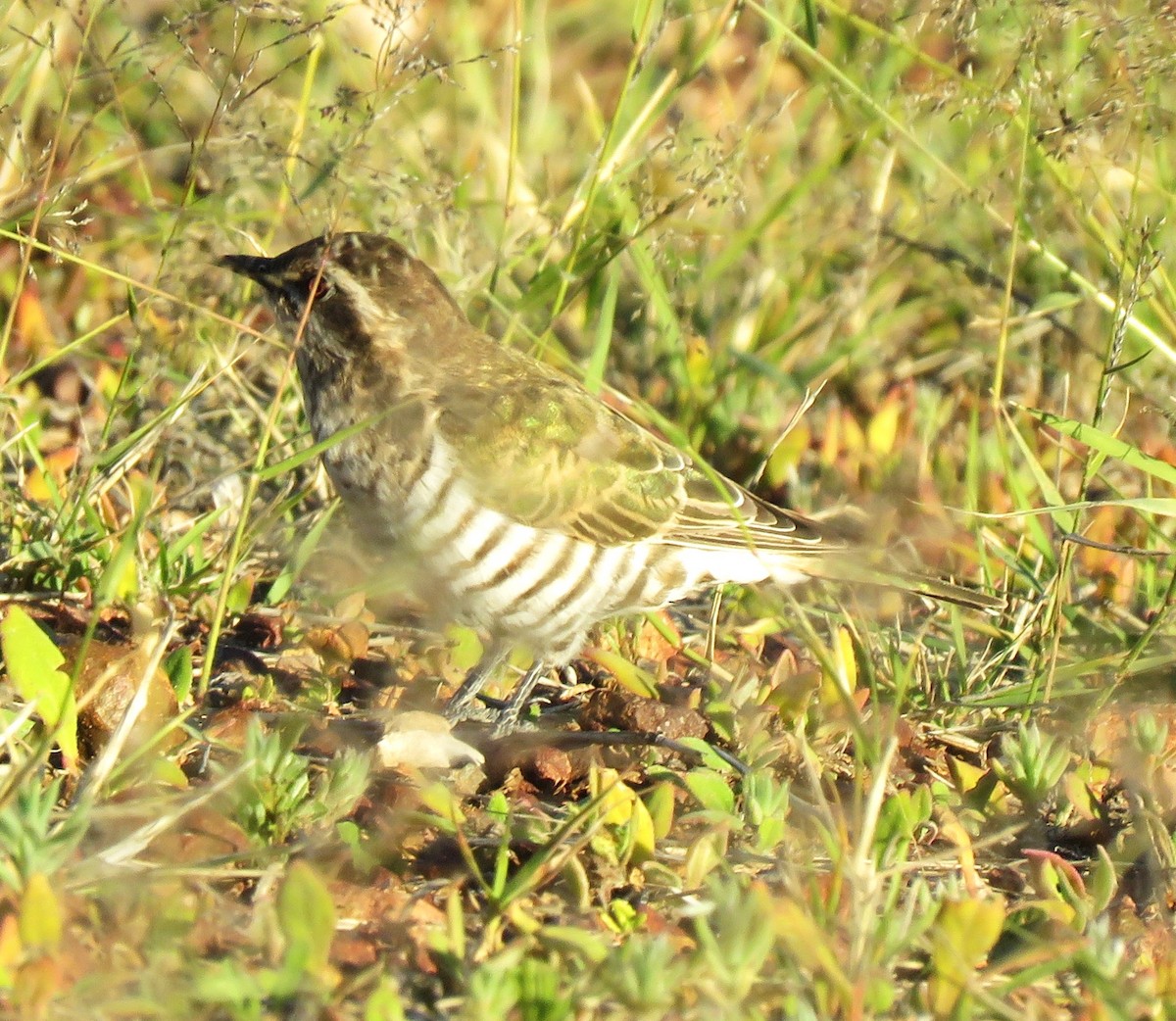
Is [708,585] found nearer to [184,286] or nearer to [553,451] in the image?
[553,451]

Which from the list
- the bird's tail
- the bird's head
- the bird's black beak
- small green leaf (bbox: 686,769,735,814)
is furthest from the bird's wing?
small green leaf (bbox: 686,769,735,814)

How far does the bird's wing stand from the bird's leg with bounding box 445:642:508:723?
18.5 inches

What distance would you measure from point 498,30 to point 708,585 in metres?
4.12

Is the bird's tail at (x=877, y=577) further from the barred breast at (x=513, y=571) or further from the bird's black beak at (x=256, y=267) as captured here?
the bird's black beak at (x=256, y=267)

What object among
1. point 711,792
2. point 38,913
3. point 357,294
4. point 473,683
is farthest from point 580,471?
point 38,913

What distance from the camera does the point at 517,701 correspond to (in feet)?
17.2

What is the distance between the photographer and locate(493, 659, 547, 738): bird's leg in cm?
497

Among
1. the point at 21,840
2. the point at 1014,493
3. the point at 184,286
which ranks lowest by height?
the point at 21,840

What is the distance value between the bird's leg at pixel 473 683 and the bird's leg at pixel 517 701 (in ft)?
0.39

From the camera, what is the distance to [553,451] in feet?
17.6

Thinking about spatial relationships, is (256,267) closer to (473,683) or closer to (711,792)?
(473,683)

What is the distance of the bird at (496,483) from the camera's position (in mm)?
5078

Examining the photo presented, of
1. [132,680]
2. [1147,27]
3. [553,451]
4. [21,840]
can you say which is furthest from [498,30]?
[21,840]

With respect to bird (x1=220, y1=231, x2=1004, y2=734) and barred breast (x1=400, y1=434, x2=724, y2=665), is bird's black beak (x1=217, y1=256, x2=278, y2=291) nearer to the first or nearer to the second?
bird (x1=220, y1=231, x2=1004, y2=734)
